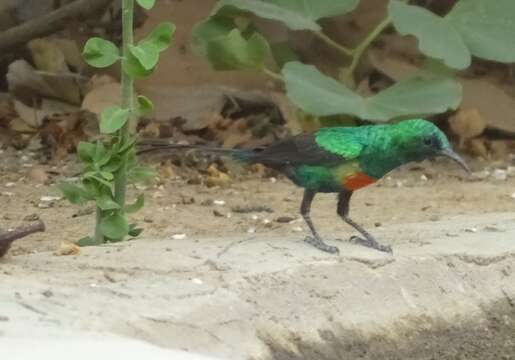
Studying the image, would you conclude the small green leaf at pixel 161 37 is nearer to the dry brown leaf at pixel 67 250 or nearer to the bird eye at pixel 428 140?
the dry brown leaf at pixel 67 250

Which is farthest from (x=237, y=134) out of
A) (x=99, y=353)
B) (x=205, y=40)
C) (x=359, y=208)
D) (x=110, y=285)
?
(x=99, y=353)

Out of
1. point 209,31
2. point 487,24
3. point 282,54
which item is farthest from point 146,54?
point 282,54

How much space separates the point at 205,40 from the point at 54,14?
2.55 feet

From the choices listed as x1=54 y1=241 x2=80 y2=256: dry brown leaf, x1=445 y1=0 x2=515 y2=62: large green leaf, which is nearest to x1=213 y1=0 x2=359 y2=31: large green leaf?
x1=445 y1=0 x2=515 y2=62: large green leaf

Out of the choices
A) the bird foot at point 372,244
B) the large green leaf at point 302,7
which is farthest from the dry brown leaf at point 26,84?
the bird foot at point 372,244

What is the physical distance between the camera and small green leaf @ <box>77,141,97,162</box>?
3004 mm

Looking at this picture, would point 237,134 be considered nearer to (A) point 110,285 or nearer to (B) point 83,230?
(B) point 83,230

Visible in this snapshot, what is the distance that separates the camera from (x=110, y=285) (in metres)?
2.46

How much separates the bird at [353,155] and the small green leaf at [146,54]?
340mm

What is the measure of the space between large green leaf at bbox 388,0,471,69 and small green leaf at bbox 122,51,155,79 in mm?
1113

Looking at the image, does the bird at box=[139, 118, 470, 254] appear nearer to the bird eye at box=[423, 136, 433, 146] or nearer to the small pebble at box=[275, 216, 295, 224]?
the bird eye at box=[423, 136, 433, 146]

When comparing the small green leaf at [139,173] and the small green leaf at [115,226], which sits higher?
the small green leaf at [139,173]

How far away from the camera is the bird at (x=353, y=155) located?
9.55ft

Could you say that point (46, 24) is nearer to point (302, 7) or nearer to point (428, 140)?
point (302, 7)
